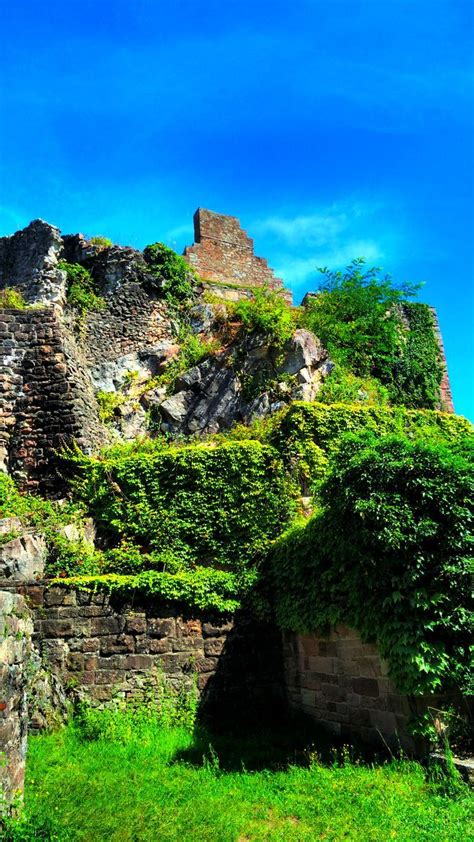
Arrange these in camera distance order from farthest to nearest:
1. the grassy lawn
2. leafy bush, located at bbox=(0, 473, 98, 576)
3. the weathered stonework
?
leafy bush, located at bbox=(0, 473, 98, 576), the weathered stonework, the grassy lawn

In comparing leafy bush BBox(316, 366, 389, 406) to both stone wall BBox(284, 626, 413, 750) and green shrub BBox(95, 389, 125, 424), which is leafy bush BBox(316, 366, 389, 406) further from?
stone wall BBox(284, 626, 413, 750)

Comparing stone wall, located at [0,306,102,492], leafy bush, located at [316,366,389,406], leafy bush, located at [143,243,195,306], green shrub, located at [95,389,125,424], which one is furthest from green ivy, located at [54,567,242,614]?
leafy bush, located at [143,243,195,306]

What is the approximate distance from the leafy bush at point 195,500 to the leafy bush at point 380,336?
19.2ft

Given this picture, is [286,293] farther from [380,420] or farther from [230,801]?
[230,801]

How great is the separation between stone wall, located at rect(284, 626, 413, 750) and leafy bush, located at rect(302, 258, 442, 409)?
322 inches

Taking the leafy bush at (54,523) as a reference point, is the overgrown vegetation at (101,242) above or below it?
above

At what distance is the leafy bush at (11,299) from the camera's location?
571 inches

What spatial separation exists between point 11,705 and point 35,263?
15.0 metres

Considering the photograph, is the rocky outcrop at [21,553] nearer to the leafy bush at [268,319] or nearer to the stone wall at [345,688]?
the stone wall at [345,688]

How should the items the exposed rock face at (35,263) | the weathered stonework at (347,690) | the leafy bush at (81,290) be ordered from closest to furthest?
the weathered stonework at (347,690), the exposed rock face at (35,263), the leafy bush at (81,290)

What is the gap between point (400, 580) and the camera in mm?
6852

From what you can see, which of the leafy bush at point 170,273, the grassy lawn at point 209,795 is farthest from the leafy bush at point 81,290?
the grassy lawn at point 209,795

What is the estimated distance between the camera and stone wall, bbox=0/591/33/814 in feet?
14.0

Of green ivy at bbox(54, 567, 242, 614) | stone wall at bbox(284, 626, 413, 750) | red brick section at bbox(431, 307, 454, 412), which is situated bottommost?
stone wall at bbox(284, 626, 413, 750)
